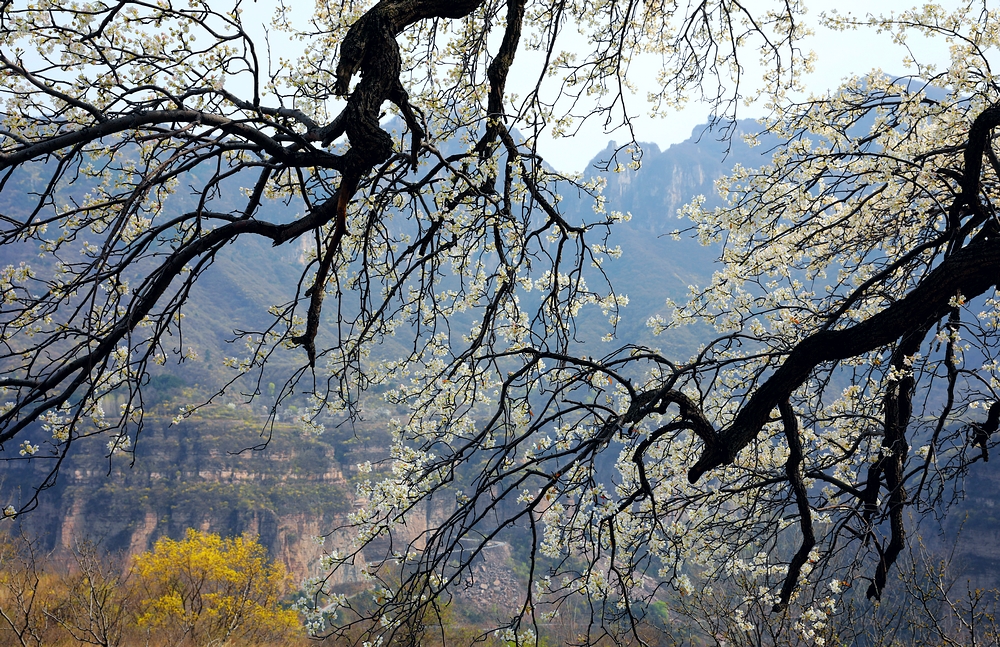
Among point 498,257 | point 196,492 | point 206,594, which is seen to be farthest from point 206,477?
point 498,257

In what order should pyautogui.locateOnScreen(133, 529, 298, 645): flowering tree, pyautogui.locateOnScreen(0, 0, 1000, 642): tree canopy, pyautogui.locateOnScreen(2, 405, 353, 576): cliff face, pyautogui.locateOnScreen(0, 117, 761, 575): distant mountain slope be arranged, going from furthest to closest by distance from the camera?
pyautogui.locateOnScreen(0, 117, 761, 575): distant mountain slope, pyautogui.locateOnScreen(2, 405, 353, 576): cliff face, pyautogui.locateOnScreen(133, 529, 298, 645): flowering tree, pyautogui.locateOnScreen(0, 0, 1000, 642): tree canopy

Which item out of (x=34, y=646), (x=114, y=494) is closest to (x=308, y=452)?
(x=114, y=494)

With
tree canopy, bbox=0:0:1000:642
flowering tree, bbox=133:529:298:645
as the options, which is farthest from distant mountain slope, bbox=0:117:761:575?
tree canopy, bbox=0:0:1000:642

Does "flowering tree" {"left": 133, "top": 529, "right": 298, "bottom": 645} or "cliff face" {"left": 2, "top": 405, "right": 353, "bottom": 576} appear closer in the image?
"flowering tree" {"left": 133, "top": 529, "right": 298, "bottom": 645}

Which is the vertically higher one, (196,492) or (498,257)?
(498,257)

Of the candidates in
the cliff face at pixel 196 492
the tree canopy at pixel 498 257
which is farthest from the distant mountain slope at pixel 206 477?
the tree canopy at pixel 498 257

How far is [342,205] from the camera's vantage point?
2.15 metres

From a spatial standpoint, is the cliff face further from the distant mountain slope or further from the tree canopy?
the tree canopy

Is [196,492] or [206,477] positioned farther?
[206,477]

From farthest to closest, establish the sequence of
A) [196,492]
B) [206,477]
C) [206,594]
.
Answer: [206,477], [196,492], [206,594]

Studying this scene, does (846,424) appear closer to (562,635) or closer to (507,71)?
(507,71)

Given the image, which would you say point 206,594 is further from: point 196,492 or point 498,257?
point 196,492

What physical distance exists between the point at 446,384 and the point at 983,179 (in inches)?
146

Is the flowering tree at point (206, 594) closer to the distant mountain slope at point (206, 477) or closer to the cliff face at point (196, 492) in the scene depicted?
the distant mountain slope at point (206, 477)
